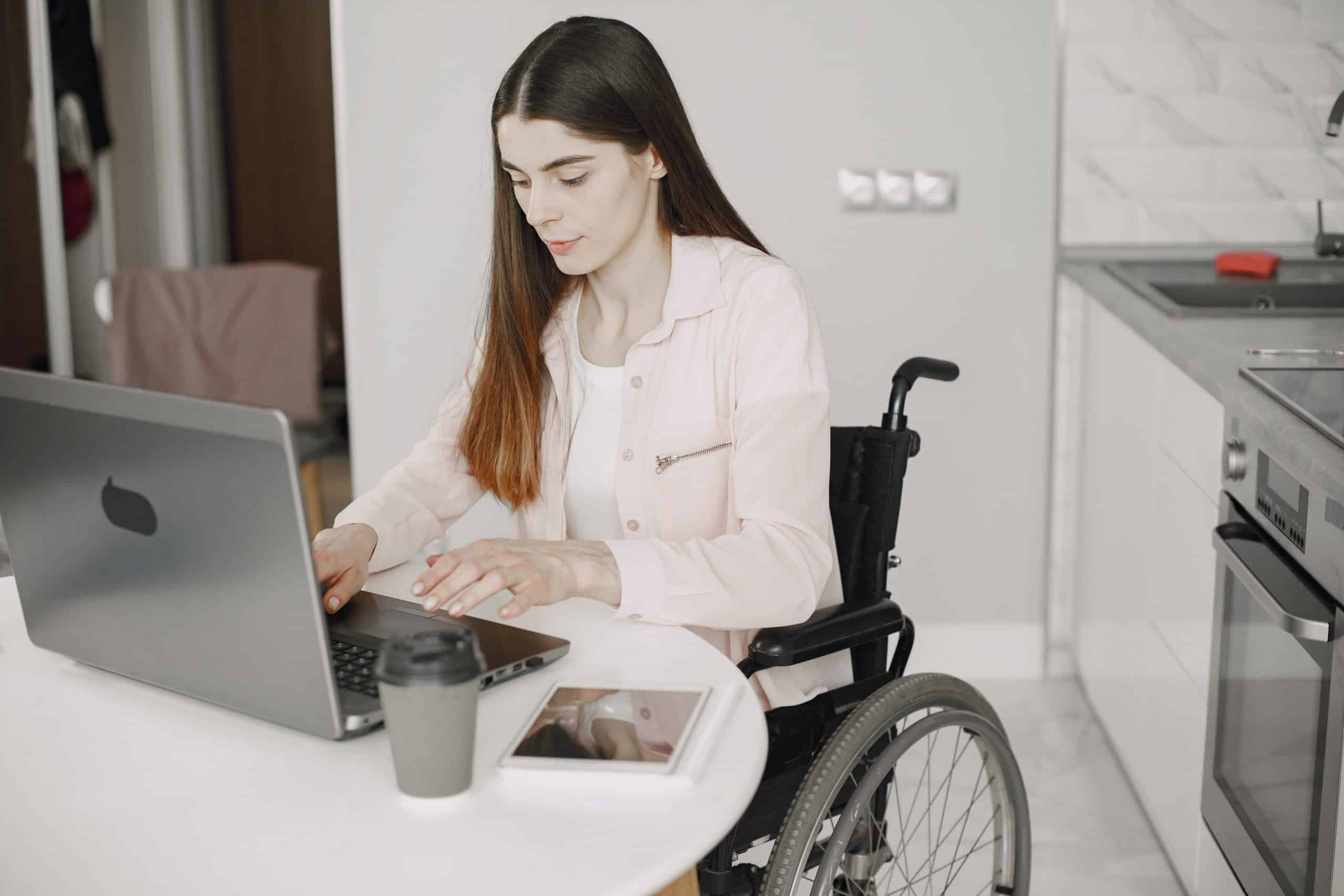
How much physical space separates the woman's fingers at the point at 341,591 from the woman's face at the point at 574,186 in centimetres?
45

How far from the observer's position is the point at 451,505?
172 cm

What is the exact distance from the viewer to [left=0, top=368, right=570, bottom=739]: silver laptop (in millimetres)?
955

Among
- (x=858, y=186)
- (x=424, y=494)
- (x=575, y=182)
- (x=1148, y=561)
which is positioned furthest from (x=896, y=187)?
(x=424, y=494)

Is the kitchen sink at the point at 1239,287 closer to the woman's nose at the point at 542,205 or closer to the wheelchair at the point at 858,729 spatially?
the wheelchair at the point at 858,729

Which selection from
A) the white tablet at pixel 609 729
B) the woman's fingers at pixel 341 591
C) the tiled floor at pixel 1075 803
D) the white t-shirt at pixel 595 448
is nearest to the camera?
the white tablet at pixel 609 729

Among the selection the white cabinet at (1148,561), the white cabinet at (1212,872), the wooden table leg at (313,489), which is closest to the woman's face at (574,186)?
the white cabinet at (1148,561)

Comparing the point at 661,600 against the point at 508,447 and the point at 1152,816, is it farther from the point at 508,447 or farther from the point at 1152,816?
the point at 1152,816

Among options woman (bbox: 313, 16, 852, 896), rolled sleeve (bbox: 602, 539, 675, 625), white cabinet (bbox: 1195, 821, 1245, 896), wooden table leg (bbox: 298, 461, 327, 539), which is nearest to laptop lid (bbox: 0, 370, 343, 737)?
woman (bbox: 313, 16, 852, 896)

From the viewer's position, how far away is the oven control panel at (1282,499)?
5.34ft

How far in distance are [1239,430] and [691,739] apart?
111 centimetres

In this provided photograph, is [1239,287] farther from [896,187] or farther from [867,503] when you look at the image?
[867,503]

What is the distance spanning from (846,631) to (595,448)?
0.43 metres

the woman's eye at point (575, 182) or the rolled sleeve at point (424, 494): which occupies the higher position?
the woman's eye at point (575, 182)

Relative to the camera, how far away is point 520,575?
1300 mm
